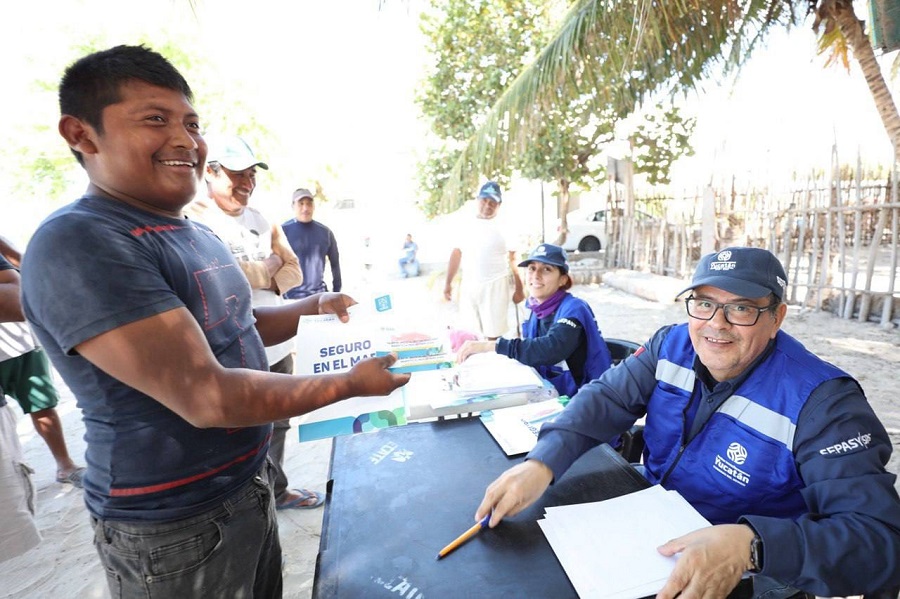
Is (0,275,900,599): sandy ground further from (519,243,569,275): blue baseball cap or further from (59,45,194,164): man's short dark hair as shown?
(59,45,194,164): man's short dark hair

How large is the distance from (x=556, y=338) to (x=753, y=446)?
1254 mm

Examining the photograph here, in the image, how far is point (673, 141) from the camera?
949cm

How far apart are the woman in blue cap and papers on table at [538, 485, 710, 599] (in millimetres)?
1257

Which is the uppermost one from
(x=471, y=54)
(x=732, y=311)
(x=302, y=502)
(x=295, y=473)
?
(x=471, y=54)

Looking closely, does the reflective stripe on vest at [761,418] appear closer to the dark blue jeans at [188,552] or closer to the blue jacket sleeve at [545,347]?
the blue jacket sleeve at [545,347]

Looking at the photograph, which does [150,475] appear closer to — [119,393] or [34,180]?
[119,393]

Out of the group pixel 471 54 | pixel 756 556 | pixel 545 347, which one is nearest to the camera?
pixel 756 556

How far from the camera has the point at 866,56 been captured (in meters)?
4.89

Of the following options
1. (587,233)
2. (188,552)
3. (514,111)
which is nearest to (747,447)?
(188,552)

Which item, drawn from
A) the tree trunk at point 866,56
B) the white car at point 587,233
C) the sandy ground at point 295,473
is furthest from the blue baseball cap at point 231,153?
the white car at point 587,233

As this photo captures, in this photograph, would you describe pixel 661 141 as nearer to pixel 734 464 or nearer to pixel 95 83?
pixel 734 464

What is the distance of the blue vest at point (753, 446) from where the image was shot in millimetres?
1379

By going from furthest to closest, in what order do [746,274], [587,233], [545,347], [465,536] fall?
[587,233] → [545,347] → [746,274] → [465,536]

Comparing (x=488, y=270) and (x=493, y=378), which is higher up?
(x=488, y=270)
